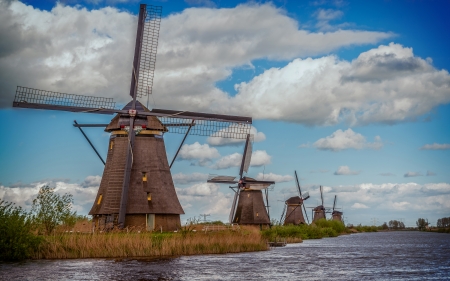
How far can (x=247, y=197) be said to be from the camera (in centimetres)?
5353

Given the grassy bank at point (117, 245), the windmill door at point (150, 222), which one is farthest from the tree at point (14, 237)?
the windmill door at point (150, 222)

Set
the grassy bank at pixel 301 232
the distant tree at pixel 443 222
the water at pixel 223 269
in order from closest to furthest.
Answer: the water at pixel 223 269 → the grassy bank at pixel 301 232 → the distant tree at pixel 443 222

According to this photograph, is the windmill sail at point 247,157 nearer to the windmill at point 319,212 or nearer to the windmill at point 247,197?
the windmill at point 247,197

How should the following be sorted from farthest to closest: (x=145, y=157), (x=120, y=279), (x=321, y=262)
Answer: (x=145, y=157), (x=321, y=262), (x=120, y=279)

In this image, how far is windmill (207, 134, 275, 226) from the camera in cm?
5297

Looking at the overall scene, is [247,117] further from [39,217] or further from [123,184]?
[39,217]

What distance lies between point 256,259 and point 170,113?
388 inches

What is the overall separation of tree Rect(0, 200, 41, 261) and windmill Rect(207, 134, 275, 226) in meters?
28.9

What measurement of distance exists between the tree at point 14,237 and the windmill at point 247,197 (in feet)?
94.8

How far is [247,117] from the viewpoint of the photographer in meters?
33.4

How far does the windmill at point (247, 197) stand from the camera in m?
53.0

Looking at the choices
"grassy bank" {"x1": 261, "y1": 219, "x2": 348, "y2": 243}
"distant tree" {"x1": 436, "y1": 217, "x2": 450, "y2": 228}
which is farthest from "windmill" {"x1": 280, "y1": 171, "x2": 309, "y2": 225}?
"distant tree" {"x1": 436, "y1": 217, "x2": 450, "y2": 228}

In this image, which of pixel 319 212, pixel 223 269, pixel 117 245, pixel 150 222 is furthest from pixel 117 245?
pixel 319 212

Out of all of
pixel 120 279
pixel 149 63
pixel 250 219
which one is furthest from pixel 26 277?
pixel 250 219
